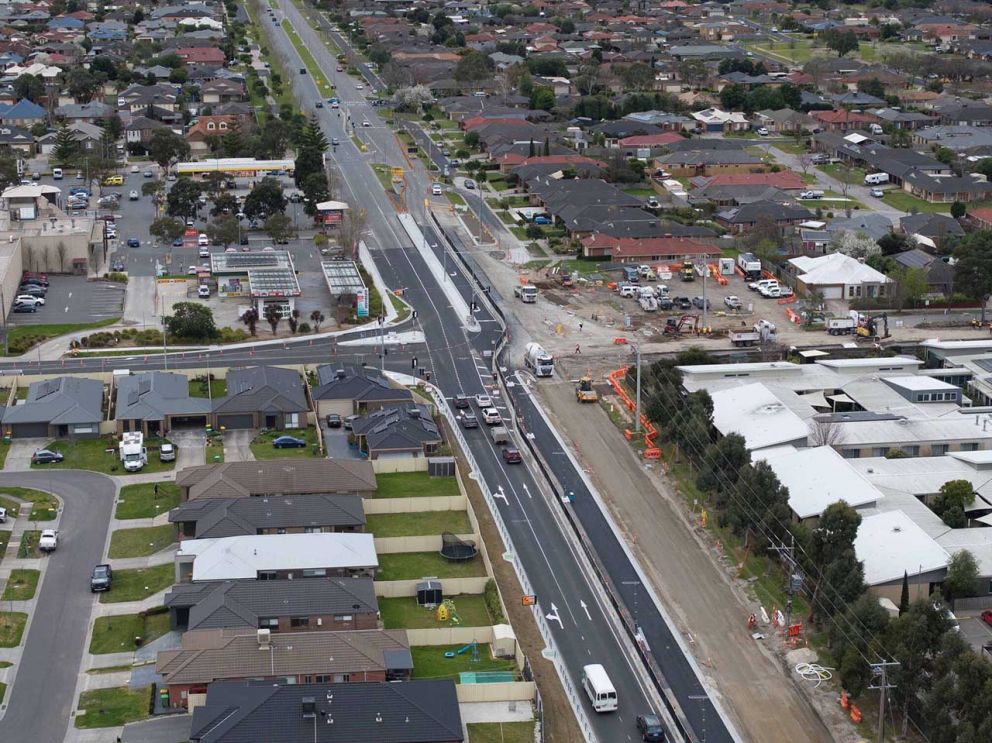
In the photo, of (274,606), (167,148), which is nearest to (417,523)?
(274,606)

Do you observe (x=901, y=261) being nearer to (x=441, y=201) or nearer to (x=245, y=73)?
(x=441, y=201)

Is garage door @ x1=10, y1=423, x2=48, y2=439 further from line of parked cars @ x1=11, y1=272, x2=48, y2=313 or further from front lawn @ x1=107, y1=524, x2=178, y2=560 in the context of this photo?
line of parked cars @ x1=11, y1=272, x2=48, y2=313

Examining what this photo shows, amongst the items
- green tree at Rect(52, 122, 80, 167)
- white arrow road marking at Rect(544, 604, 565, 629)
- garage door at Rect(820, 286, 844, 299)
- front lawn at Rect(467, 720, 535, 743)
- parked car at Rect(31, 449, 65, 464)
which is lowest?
green tree at Rect(52, 122, 80, 167)

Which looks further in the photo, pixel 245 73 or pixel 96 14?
pixel 96 14

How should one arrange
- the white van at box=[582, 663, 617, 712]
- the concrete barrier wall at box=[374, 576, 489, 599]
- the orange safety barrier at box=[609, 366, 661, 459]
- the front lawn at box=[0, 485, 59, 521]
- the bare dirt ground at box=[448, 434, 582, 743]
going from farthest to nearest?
the orange safety barrier at box=[609, 366, 661, 459]
the front lawn at box=[0, 485, 59, 521]
the concrete barrier wall at box=[374, 576, 489, 599]
the white van at box=[582, 663, 617, 712]
the bare dirt ground at box=[448, 434, 582, 743]

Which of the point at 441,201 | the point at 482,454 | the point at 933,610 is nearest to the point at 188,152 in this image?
the point at 441,201

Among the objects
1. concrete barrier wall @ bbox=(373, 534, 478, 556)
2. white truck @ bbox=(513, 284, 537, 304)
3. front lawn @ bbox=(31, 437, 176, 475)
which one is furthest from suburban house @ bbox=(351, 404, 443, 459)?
white truck @ bbox=(513, 284, 537, 304)
